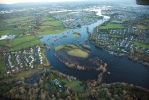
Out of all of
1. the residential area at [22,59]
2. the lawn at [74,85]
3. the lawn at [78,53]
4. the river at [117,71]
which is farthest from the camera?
the lawn at [78,53]

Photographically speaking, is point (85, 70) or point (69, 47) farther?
point (69, 47)

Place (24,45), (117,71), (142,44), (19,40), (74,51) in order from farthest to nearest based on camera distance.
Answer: (19,40), (24,45), (142,44), (74,51), (117,71)

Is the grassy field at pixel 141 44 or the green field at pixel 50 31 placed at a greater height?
the green field at pixel 50 31

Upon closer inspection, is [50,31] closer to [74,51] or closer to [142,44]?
[74,51]

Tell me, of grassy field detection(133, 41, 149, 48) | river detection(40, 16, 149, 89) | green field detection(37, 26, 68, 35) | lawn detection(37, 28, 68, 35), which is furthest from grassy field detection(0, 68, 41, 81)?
green field detection(37, 26, 68, 35)

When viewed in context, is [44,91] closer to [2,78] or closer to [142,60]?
[2,78]

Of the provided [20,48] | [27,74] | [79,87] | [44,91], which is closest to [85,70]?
[79,87]

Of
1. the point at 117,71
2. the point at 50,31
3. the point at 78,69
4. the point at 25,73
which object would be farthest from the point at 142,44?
the point at 50,31

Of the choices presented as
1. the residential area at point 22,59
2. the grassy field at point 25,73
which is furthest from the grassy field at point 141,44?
the grassy field at point 25,73

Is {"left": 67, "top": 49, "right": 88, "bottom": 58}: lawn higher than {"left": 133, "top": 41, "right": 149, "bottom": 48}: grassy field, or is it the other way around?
{"left": 133, "top": 41, "right": 149, "bottom": 48}: grassy field

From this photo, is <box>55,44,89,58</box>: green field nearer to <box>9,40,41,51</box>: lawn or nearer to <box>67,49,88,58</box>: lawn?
<box>67,49,88,58</box>: lawn

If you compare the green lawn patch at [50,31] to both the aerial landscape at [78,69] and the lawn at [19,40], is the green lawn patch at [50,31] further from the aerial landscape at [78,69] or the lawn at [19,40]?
the aerial landscape at [78,69]
